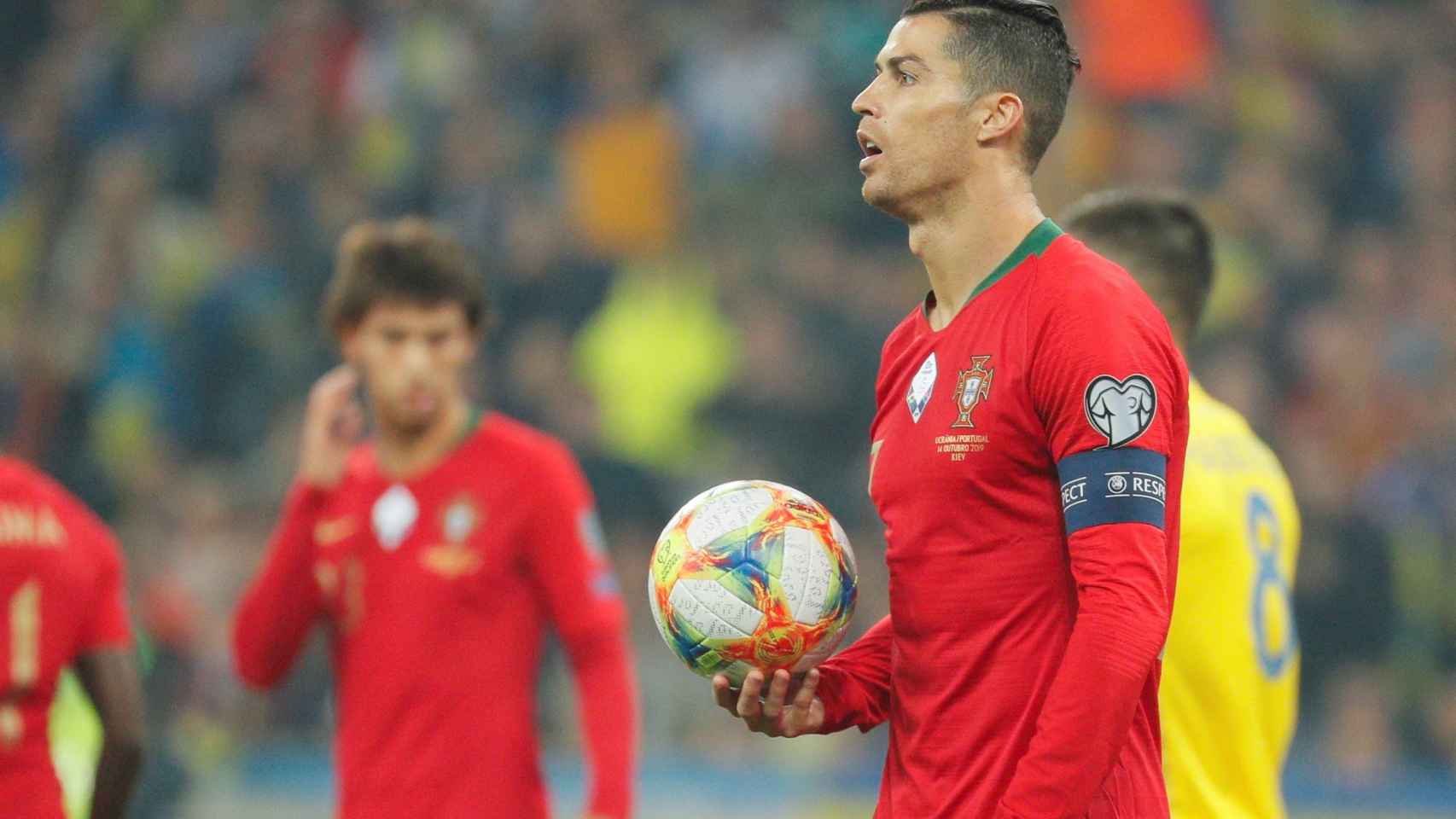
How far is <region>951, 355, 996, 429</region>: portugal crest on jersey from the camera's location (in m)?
3.10

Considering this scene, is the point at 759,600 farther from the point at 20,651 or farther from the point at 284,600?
the point at 284,600

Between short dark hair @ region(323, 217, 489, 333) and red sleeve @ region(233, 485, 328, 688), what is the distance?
0.50 m

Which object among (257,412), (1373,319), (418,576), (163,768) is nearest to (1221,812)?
(418,576)

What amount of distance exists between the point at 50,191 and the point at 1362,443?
8079mm

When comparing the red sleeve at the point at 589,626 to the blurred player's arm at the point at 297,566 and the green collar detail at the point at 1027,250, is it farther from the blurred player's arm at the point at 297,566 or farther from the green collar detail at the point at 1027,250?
the green collar detail at the point at 1027,250

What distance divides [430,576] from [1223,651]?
1976 mm

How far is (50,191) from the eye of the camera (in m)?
12.4

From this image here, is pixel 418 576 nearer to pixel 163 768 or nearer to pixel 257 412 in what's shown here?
pixel 163 768

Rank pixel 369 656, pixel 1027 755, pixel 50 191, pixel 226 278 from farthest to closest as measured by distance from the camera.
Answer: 1. pixel 50 191
2. pixel 226 278
3. pixel 369 656
4. pixel 1027 755

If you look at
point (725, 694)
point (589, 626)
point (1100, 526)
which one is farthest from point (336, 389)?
point (1100, 526)

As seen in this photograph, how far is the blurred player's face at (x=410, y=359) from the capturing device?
5.05 m

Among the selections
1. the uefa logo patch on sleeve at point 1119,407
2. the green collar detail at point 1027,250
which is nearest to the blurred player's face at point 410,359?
the green collar detail at point 1027,250

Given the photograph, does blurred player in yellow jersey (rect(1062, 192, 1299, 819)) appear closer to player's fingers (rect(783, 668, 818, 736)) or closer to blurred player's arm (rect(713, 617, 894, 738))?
blurred player's arm (rect(713, 617, 894, 738))

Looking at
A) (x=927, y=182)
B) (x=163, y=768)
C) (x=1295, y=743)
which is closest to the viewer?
(x=927, y=182)
